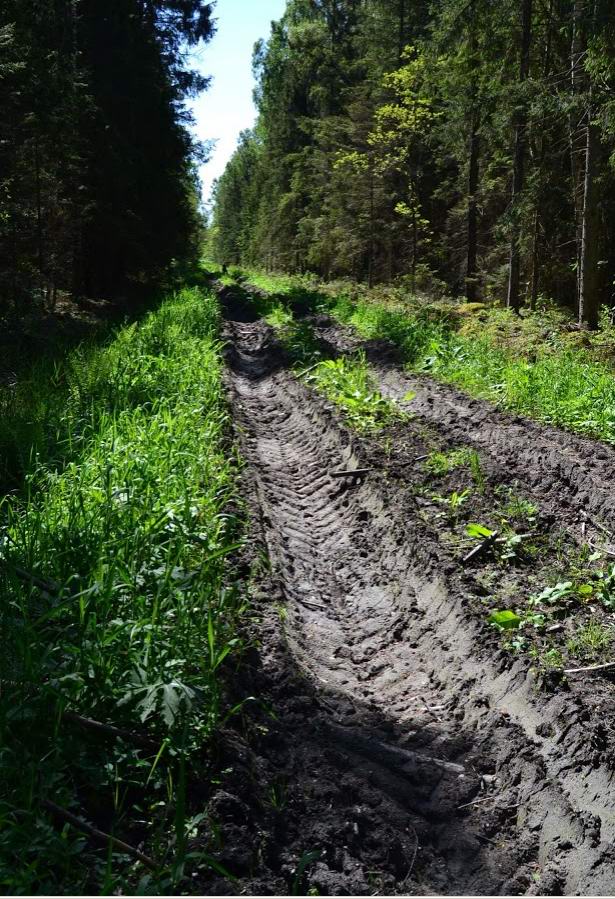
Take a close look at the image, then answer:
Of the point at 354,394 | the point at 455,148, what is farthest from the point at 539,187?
the point at 354,394

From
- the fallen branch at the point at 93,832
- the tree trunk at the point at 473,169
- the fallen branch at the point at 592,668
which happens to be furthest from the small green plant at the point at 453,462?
the tree trunk at the point at 473,169

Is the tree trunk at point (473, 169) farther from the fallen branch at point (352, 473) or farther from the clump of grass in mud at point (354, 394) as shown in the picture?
the fallen branch at point (352, 473)

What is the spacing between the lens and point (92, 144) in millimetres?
19188

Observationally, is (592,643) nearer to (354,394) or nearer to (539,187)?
(354,394)

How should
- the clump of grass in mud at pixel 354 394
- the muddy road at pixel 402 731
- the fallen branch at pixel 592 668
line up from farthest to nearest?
the clump of grass in mud at pixel 354 394 < the fallen branch at pixel 592 668 < the muddy road at pixel 402 731

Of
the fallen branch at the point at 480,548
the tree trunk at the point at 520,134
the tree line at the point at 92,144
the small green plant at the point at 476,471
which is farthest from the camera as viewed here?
the tree trunk at the point at 520,134

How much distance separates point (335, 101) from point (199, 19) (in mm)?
16055

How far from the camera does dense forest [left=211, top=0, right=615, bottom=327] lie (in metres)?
14.0

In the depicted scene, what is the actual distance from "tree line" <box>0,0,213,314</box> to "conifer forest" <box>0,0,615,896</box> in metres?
0.15

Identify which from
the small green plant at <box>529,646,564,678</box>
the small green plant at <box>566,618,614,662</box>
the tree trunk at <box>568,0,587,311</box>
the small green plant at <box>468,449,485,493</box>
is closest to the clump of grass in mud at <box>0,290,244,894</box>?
the small green plant at <box>529,646,564,678</box>

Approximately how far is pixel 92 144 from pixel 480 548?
17.9 metres

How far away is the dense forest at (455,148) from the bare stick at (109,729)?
38.5 ft

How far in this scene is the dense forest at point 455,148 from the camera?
45.9 feet

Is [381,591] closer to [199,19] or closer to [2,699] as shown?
[2,699]
